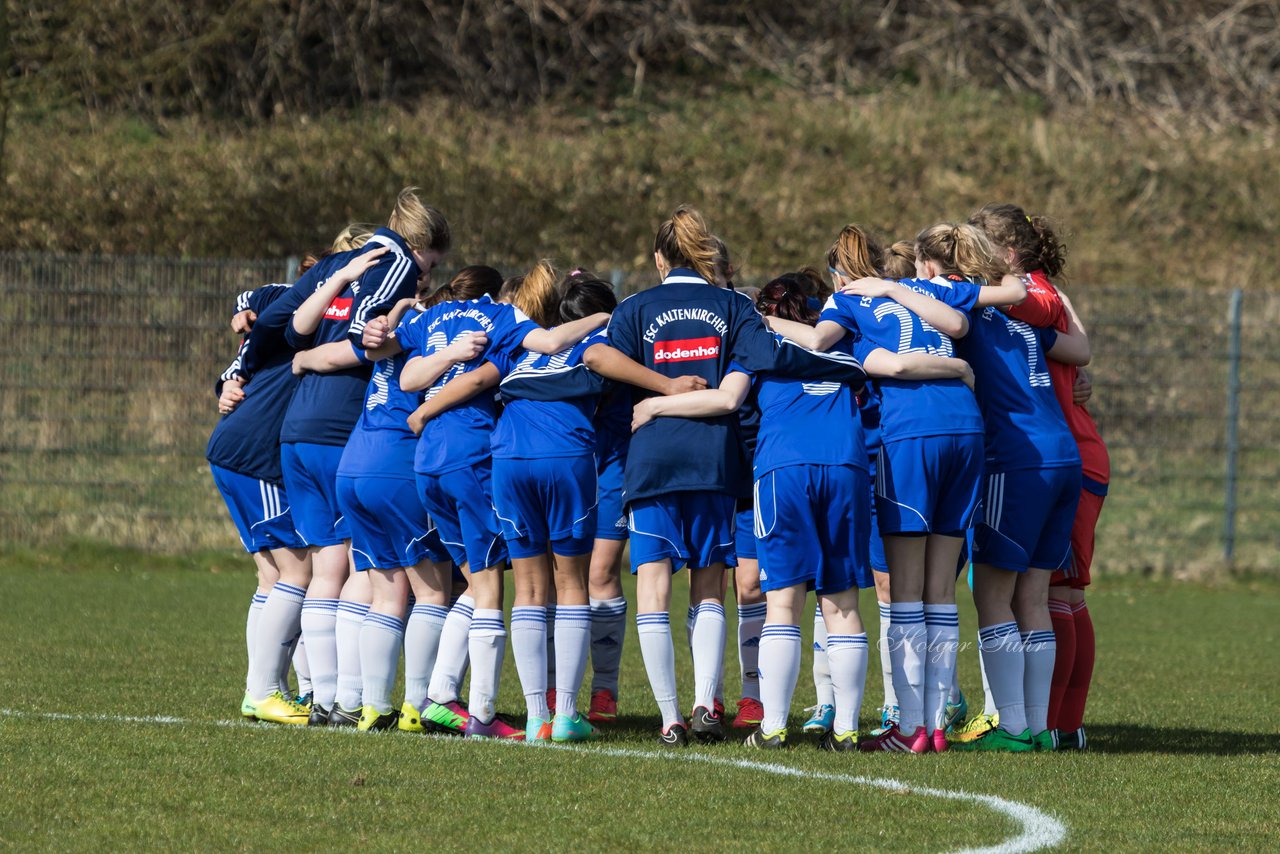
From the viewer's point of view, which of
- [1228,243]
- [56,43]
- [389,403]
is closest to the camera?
[389,403]

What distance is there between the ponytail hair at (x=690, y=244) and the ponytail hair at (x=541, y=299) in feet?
1.58

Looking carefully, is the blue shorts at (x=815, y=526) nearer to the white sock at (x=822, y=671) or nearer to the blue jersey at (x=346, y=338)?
the white sock at (x=822, y=671)

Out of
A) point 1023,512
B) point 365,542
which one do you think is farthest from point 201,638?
point 1023,512

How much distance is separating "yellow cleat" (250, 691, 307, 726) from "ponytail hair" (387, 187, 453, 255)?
6.51ft

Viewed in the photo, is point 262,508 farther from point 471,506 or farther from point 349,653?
point 471,506

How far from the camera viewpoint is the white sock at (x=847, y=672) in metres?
6.12

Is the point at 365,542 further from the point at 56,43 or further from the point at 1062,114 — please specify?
the point at 1062,114

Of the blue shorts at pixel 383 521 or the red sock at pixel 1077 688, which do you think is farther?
the red sock at pixel 1077 688

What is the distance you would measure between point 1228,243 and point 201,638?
15207 mm

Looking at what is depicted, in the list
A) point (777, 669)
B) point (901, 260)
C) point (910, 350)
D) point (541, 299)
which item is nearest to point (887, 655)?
point (777, 669)

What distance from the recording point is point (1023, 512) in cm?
632

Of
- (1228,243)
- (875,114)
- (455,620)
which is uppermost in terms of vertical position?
(875,114)

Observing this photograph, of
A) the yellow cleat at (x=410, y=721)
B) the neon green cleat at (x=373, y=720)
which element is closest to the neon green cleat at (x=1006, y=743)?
the yellow cleat at (x=410, y=721)

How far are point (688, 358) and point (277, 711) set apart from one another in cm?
228
